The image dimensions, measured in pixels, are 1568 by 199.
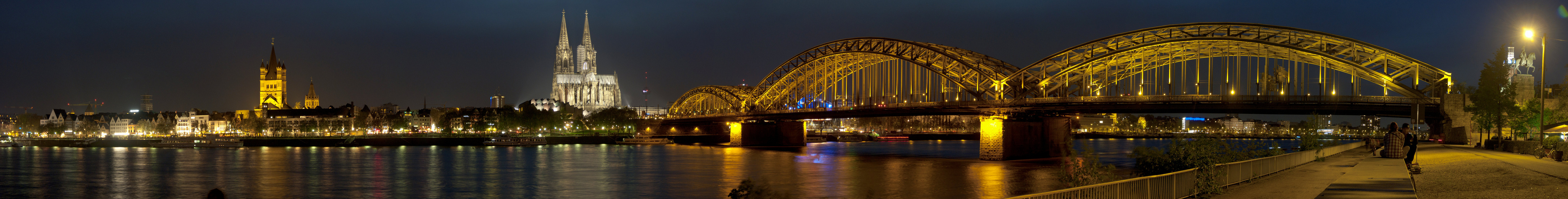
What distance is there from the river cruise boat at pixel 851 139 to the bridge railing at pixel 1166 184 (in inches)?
5284

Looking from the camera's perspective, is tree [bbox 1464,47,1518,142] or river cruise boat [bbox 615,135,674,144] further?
river cruise boat [bbox 615,135,674,144]

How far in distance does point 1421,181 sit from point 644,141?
11380 cm

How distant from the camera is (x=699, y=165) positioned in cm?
6875

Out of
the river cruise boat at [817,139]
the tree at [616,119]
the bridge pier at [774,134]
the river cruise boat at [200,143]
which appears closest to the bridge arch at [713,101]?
the bridge pier at [774,134]

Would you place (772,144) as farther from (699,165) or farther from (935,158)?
(699,165)

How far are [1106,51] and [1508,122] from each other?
20192 mm

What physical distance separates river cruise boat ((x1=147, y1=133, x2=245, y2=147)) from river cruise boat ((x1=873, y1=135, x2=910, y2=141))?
9235cm

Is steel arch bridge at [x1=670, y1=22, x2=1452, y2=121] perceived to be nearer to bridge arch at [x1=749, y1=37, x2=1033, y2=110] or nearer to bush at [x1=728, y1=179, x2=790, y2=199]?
bridge arch at [x1=749, y1=37, x2=1033, y2=110]

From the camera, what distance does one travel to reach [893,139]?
171 meters

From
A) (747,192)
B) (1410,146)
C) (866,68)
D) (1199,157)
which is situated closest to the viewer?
(747,192)

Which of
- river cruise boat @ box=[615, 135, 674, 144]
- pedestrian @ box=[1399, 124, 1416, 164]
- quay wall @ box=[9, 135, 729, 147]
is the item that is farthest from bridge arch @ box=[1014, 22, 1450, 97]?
quay wall @ box=[9, 135, 729, 147]

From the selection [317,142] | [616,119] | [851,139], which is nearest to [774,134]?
[851,139]

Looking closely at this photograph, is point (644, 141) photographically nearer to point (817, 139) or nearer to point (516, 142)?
point (516, 142)

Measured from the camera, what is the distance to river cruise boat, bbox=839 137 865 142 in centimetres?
16262
